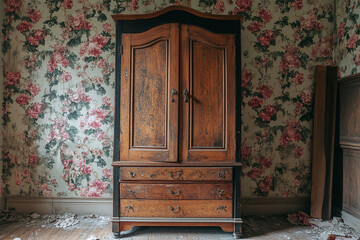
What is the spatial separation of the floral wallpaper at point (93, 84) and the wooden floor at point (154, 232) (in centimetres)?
35

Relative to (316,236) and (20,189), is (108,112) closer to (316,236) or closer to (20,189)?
(20,189)

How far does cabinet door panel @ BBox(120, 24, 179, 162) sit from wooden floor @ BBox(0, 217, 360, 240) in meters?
0.69

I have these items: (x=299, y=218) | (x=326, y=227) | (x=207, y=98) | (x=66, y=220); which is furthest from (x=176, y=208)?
(x=326, y=227)

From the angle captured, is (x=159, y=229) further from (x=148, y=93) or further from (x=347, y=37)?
(x=347, y=37)

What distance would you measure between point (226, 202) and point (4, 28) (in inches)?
110

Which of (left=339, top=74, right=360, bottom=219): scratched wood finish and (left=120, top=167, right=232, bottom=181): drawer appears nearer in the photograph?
(left=120, top=167, right=232, bottom=181): drawer

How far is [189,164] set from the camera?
1968 millimetres

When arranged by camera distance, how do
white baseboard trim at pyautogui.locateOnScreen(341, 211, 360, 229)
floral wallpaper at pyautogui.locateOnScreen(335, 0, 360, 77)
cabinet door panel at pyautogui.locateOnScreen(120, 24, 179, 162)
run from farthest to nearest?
floral wallpaper at pyautogui.locateOnScreen(335, 0, 360, 77), white baseboard trim at pyautogui.locateOnScreen(341, 211, 360, 229), cabinet door panel at pyautogui.locateOnScreen(120, 24, 179, 162)

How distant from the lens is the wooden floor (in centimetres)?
204

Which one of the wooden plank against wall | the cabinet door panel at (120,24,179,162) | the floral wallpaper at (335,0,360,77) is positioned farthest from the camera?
the wooden plank against wall

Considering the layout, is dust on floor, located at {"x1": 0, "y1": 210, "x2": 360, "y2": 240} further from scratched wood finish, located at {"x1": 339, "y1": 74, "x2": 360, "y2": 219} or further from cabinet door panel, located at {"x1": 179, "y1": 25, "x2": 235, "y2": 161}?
cabinet door panel, located at {"x1": 179, "y1": 25, "x2": 235, "y2": 161}

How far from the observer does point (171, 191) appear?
6.56 ft

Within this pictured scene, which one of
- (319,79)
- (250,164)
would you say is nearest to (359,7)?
(319,79)

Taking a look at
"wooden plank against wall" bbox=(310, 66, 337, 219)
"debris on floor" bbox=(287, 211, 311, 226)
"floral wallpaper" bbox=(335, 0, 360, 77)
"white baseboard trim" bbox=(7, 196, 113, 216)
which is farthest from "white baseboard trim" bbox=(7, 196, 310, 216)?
"floral wallpaper" bbox=(335, 0, 360, 77)
